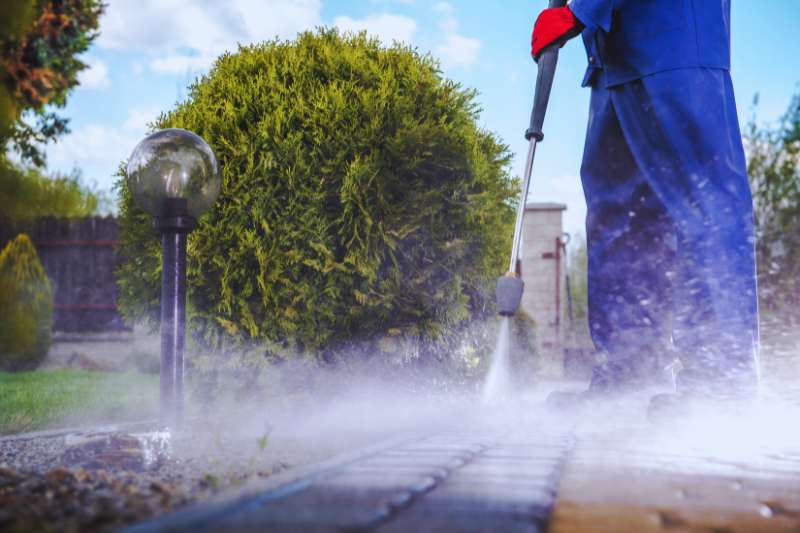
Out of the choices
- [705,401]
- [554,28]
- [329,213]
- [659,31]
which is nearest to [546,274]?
[329,213]

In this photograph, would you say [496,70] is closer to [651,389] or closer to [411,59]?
[411,59]

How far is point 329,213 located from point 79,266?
8062mm

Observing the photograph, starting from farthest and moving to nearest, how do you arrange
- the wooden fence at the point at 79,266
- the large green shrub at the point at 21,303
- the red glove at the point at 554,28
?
the wooden fence at the point at 79,266, the large green shrub at the point at 21,303, the red glove at the point at 554,28

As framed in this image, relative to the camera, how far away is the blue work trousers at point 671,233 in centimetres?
259

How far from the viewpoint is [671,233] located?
3.10m

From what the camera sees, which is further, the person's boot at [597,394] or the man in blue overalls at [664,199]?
the person's boot at [597,394]

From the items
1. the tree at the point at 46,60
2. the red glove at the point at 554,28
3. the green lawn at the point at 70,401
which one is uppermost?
the tree at the point at 46,60

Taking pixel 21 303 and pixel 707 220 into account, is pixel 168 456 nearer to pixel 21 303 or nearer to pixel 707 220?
pixel 707 220

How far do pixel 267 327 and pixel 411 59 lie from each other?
1.66 metres

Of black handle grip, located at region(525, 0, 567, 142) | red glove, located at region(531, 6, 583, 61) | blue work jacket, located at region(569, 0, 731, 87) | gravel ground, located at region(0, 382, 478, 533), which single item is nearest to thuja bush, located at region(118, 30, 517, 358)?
gravel ground, located at region(0, 382, 478, 533)

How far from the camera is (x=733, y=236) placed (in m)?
2.62

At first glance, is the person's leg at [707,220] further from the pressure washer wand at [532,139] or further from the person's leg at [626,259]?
the pressure washer wand at [532,139]

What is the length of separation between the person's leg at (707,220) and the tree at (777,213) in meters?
5.52

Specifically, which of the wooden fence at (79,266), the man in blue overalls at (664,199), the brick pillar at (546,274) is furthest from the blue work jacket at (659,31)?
the wooden fence at (79,266)
